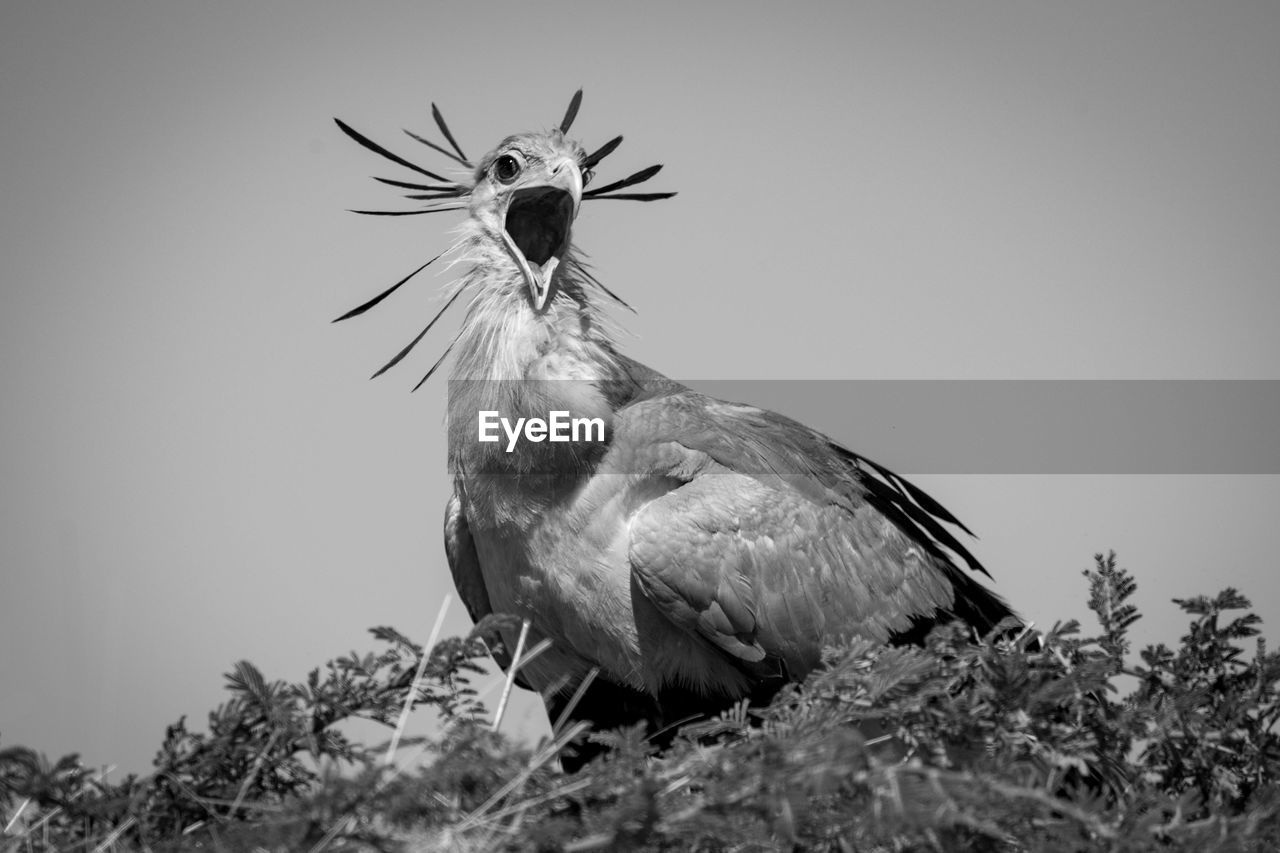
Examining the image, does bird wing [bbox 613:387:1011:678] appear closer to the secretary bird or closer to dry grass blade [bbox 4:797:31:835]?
the secretary bird

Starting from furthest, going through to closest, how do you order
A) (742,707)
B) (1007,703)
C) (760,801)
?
(742,707)
(1007,703)
(760,801)

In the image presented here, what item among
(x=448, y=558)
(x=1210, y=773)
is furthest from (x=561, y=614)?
(x=1210, y=773)

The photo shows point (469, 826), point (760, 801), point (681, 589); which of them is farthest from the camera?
point (681, 589)

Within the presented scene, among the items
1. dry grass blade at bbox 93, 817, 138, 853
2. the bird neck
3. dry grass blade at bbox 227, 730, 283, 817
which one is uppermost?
the bird neck

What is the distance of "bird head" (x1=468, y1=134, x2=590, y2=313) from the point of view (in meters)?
5.50

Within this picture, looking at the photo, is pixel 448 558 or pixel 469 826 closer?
pixel 469 826

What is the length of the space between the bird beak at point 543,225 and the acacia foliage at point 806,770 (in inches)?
78.8

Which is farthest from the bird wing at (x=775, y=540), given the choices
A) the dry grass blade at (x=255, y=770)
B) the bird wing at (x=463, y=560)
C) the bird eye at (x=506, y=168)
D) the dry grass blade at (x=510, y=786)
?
the dry grass blade at (x=510, y=786)

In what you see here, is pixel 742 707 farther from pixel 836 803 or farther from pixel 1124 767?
pixel 1124 767

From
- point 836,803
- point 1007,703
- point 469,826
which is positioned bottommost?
point 469,826

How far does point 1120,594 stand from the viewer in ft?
14.0

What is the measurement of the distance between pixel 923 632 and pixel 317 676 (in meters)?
2.84

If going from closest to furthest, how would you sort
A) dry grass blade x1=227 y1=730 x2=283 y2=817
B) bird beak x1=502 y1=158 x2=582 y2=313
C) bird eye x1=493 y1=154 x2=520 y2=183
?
dry grass blade x1=227 y1=730 x2=283 y2=817
bird beak x1=502 y1=158 x2=582 y2=313
bird eye x1=493 y1=154 x2=520 y2=183
